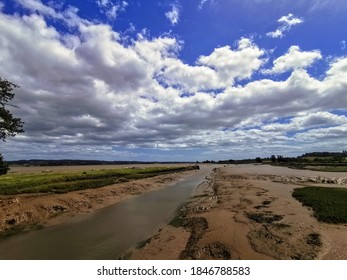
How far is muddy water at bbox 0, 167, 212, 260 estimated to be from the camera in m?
14.8

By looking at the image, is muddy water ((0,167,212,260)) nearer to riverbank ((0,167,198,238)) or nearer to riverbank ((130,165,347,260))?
riverbank ((130,165,347,260))

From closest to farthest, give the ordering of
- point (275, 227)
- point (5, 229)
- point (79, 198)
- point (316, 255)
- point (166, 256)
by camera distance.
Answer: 1. point (316, 255)
2. point (166, 256)
3. point (275, 227)
4. point (5, 229)
5. point (79, 198)

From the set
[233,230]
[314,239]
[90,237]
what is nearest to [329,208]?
[314,239]

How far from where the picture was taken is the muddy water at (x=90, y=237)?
583 inches

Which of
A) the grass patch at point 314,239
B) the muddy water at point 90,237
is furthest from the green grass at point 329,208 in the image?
the muddy water at point 90,237

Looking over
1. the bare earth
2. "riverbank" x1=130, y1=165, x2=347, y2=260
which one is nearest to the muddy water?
the bare earth

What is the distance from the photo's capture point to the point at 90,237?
1795 cm

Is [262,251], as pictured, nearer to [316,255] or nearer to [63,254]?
[316,255]

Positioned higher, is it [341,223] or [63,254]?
[341,223]

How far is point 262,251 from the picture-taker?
1288cm

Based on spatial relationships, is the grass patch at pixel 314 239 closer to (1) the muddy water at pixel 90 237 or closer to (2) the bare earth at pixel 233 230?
(2) the bare earth at pixel 233 230
